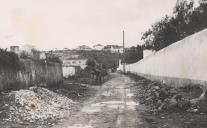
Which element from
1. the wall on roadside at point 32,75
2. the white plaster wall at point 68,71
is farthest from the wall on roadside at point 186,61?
the white plaster wall at point 68,71

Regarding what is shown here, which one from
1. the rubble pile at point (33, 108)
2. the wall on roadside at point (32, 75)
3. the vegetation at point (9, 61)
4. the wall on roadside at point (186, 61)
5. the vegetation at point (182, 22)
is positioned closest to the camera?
the rubble pile at point (33, 108)

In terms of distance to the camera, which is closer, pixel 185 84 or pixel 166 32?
pixel 185 84

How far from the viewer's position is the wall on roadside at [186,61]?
51.4 ft

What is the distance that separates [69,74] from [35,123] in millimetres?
34071

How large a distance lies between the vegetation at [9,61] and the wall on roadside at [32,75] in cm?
21

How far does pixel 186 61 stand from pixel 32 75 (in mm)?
8896

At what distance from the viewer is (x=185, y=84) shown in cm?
1875

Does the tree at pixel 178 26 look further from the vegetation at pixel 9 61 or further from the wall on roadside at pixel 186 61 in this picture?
the vegetation at pixel 9 61

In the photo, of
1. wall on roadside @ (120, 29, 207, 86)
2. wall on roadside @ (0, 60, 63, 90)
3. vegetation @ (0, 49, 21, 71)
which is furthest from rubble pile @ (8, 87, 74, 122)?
wall on roadside @ (120, 29, 207, 86)

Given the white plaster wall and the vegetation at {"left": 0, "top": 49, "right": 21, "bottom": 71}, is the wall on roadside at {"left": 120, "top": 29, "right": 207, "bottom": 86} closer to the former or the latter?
the vegetation at {"left": 0, "top": 49, "right": 21, "bottom": 71}

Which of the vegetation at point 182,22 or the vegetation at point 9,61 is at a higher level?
the vegetation at point 182,22

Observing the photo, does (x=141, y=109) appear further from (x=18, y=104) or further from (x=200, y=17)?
(x=200, y=17)

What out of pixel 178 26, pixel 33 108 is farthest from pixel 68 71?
pixel 33 108

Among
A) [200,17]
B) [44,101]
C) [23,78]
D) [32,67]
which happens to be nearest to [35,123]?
[44,101]
